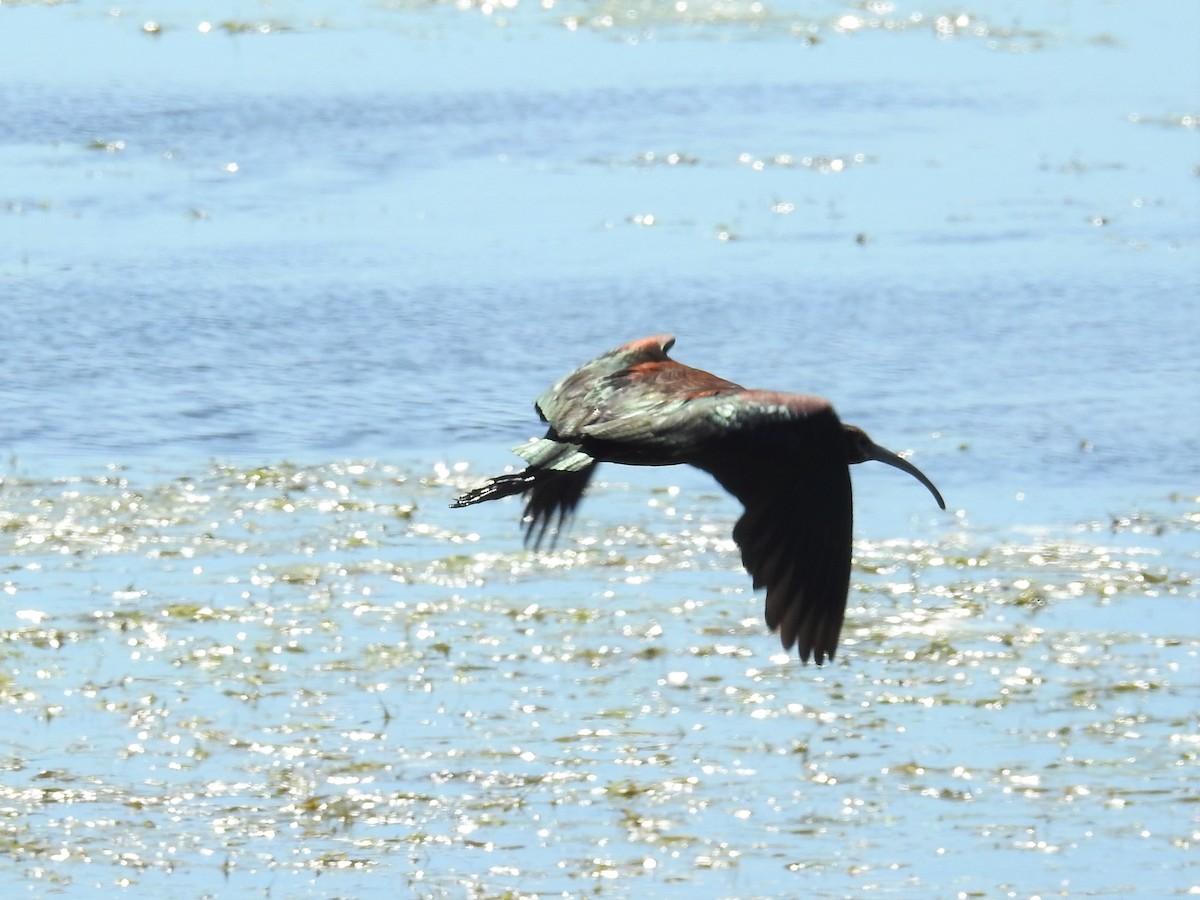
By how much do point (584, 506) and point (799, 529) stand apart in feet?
17.3

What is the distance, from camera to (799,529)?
6.25 m

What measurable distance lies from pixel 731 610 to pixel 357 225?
827cm

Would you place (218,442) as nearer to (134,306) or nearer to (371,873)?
Result: (134,306)

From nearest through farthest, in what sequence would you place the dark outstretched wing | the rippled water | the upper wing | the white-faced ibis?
A: the white-faced ibis → the dark outstretched wing → the upper wing → the rippled water

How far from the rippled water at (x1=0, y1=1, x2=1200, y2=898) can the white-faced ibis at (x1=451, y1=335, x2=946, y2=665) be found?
181cm

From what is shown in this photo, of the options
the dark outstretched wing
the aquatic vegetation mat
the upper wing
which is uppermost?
the upper wing

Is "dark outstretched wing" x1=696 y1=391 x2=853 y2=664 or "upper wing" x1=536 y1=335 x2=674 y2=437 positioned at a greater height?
"upper wing" x1=536 y1=335 x2=674 y2=437

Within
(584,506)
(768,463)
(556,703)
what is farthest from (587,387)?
(584,506)

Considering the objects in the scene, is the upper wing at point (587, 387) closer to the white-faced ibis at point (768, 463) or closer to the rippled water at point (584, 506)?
the white-faced ibis at point (768, 463)

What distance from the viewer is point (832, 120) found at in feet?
73.3

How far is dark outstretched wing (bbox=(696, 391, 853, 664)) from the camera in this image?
6172 millimetres

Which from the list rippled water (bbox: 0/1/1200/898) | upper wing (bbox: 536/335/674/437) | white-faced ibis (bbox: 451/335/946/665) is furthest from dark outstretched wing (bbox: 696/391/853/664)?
rippled water (bbox: 0/1/1200/898)

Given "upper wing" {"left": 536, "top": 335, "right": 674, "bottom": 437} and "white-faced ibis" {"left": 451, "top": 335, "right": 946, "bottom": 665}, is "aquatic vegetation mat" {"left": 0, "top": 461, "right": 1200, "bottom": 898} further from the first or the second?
"white-faced ibis" {"left": 451, "top": 335, "right": 946, "bottom": 665}

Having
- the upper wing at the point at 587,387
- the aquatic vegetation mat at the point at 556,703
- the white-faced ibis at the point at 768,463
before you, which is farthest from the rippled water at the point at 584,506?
the white-faced ibis at the point at 768,463
